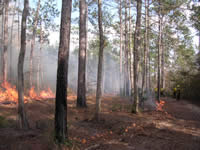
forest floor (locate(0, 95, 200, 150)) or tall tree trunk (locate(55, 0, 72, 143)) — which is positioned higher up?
tall tree trunk (locate(55, 0, 72, 143))

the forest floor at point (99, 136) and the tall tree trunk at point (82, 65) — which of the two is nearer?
the forest floor at point (99, 136)

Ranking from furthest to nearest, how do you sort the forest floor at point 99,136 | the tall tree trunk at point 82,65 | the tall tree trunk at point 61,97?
the tall tree trunk at point 82,65, the forest floor at point 99,136, the tall tree trunk at point 61,97

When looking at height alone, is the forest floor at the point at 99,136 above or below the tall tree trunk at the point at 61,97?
below

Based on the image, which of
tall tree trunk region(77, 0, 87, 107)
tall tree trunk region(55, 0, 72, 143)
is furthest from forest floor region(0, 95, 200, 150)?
tall tree trunk region(77, 0, 87, 107)

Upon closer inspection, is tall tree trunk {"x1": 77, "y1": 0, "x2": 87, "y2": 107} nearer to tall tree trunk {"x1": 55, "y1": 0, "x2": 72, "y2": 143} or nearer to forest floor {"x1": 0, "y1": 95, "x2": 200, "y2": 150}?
forest floor {"x1": 0, "y1": 95, "x2": 200, "y2": 150}

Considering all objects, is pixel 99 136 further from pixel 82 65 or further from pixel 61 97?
pixel 82 65

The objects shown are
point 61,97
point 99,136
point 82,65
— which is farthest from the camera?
point 82,65

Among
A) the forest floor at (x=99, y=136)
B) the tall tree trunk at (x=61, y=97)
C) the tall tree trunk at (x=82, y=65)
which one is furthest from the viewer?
the tall tree trunk at (x=82, y=65)

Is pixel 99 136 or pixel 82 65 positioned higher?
pixel 82 65

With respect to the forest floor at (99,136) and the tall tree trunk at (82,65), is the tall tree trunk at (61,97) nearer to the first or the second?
the forest floor at (99,136)

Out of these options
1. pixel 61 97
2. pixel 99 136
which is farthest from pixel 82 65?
pixel 61 97

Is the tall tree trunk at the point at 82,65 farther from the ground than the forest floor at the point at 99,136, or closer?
farther from the ground

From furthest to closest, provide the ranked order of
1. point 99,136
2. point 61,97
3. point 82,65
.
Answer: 1. point 82,65
2. point 99,136
3. point 61,97

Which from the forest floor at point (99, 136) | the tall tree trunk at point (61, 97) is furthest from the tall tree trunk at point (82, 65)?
the tall tree trunk at point (61, 97)
